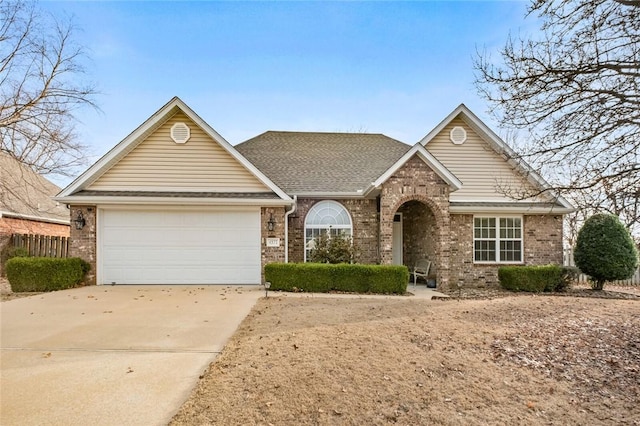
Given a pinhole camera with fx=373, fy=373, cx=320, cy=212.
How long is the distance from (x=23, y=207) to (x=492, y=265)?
20.9m

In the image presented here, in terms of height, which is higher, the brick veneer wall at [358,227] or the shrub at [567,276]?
the brick veneer wall at [358,227]

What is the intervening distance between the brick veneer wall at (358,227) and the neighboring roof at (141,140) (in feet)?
4.41

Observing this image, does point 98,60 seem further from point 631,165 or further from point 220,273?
point 631,165

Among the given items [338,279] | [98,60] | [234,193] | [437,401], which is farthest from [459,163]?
[98,60]

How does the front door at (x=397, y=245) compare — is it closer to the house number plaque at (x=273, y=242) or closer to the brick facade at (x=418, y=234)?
the brick facade at (x=418, y=234)

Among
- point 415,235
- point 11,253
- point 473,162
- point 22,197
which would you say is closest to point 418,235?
point 415,235

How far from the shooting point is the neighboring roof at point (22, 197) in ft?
52.4

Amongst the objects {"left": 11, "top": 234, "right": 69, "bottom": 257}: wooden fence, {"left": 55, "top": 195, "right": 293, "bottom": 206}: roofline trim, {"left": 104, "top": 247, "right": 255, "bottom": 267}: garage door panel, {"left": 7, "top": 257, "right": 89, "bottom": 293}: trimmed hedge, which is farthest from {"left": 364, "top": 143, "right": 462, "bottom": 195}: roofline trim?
{"left": 11, "top": 234, "right": 69, "bottom": 257}: wooden fence

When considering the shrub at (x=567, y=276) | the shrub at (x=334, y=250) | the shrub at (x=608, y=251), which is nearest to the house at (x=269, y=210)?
the shrub at (x=334, y=250)

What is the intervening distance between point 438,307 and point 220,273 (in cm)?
700

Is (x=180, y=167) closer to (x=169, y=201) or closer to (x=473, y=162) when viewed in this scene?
(x=169, y=201)

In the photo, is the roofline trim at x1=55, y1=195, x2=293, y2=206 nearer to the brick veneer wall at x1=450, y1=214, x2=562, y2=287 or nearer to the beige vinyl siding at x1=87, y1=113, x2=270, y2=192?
the beige vinyl siding at x1=87, y1=113, x2=270, y2=192

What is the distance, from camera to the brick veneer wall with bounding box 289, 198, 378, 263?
43.3ft

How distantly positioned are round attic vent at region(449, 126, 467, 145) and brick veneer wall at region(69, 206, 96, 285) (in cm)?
1263
